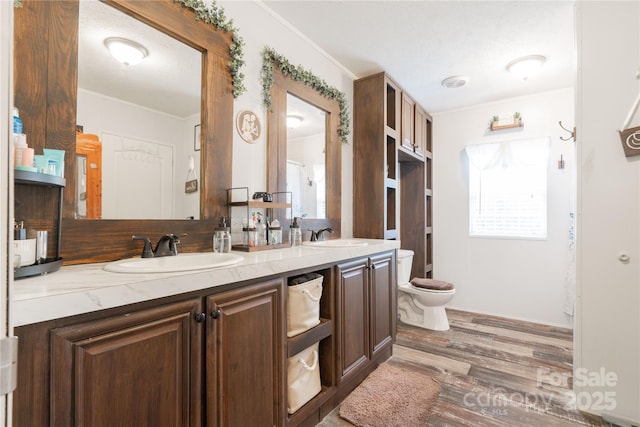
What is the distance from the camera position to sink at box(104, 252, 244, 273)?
1.06 meters

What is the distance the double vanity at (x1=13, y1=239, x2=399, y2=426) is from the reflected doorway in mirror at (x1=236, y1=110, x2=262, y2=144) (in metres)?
0.83

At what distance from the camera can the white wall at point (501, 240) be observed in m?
3.19

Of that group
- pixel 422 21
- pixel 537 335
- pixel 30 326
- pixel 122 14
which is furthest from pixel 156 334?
pixel 537 335

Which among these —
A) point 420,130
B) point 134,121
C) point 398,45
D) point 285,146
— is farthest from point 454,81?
point 134,121

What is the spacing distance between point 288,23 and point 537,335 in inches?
139

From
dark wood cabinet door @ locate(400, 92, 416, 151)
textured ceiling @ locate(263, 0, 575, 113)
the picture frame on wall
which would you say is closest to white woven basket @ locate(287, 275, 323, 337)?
the picture frame on wall

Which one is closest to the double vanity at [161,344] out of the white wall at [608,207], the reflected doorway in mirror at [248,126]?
the reflected doorway in mirror at [248,126]

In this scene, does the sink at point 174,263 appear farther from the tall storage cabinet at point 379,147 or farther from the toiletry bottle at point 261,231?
the tall storage cabinet at point 379,147

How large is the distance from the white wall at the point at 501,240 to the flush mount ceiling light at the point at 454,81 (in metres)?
0.77

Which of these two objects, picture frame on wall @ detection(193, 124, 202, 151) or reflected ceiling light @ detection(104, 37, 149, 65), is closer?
reflected ceiling light @ detection(104, 37, 149, 65)

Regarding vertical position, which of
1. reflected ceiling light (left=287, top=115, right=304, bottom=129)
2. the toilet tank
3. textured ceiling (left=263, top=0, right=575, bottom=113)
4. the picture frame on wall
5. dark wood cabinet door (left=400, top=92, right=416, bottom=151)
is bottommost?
the toilet tank

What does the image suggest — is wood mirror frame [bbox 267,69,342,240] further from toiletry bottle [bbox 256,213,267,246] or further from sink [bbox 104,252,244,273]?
sink [bbox 104,252,244,273]

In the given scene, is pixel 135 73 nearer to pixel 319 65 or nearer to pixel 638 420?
pixel 319 65

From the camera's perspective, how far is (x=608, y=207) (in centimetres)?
172
